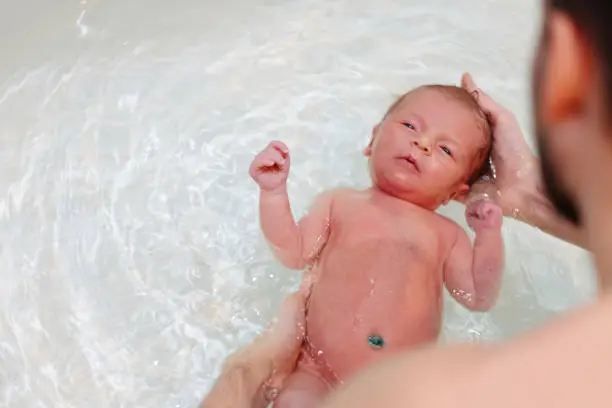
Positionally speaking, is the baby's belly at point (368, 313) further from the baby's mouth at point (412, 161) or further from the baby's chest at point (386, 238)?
the baby's mouth at point (412, 161)

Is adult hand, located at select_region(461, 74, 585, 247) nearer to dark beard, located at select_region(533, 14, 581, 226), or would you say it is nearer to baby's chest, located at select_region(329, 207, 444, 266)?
baby's chest, located at select_region(329, 207, 444, 266)

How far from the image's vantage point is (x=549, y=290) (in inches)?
46.5

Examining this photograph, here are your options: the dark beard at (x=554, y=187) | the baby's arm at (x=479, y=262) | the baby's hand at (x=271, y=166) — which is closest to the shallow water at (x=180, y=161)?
the baby's arm at (x=479, y=262)

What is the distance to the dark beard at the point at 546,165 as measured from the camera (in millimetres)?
483

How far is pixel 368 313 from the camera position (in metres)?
0.98

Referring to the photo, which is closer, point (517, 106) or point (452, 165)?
point (452, 165)

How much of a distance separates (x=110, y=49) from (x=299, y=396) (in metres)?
0.71

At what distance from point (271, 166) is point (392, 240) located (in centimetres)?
17

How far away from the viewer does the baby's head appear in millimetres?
1063

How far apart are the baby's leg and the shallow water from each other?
0.62ft

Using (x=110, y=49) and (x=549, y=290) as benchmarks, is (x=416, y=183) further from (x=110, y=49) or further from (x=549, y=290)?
(x=110, y=49)

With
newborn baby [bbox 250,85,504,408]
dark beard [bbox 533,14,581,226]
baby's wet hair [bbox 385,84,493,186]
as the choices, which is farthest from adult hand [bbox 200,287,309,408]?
dark beard [bbox 533,14,581,226]

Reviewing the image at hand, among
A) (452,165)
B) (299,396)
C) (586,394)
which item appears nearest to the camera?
(586,394)

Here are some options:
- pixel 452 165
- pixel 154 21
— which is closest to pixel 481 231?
pixel 452 165
